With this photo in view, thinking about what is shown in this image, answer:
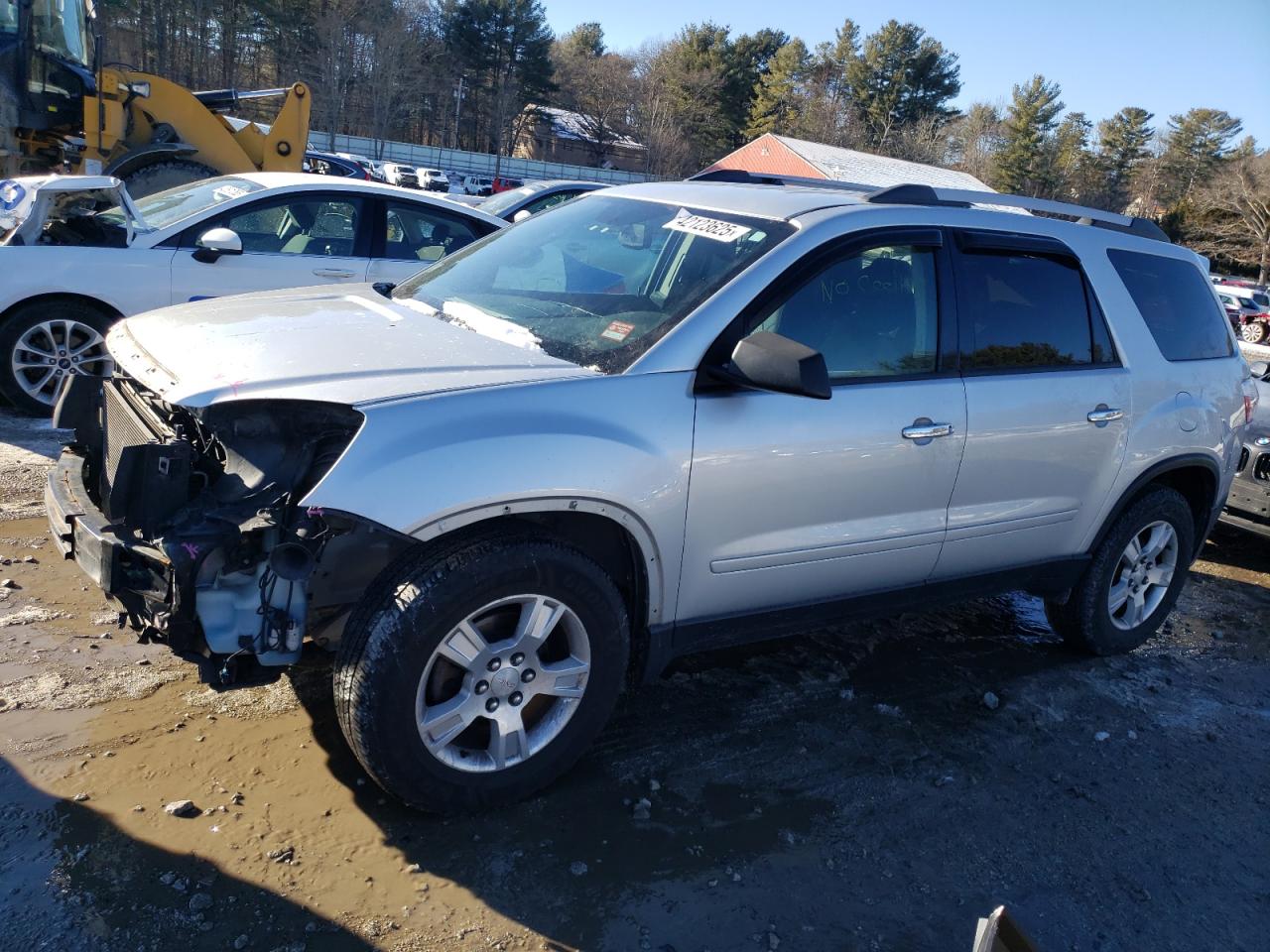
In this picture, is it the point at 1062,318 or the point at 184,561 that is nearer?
the point at 184,561

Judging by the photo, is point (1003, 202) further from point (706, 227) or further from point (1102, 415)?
point (706, 227)

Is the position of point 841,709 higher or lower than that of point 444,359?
lower

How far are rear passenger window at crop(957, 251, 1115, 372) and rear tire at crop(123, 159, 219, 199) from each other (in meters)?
10.6

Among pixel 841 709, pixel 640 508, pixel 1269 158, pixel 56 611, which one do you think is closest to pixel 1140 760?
pixel 841 709

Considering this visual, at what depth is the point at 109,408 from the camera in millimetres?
3420

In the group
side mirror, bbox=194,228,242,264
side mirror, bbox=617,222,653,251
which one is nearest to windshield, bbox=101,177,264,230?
side mirror, bbox=194,228,242,264

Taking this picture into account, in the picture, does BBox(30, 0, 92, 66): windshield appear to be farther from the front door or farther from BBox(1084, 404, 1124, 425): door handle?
BBox(1084, 404, 1124, 425): door handle

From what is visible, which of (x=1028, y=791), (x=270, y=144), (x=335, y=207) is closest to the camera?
(x=1028, y=791)

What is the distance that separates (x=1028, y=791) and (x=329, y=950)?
2496 millimetres

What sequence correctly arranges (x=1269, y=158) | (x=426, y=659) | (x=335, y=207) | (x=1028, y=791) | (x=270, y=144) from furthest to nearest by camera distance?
(x=1269, y=158)
(x=270, y=144)
(x=335, y=207)
(x=1028, y=791)
(x=426, y=659)

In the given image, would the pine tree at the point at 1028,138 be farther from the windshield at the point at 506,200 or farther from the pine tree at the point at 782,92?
the windshield at the point at 506,200

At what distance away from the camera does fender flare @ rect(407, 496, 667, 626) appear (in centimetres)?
276

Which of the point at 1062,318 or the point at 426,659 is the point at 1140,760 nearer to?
the point at 1062,318

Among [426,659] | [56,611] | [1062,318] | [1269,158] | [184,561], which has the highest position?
[1269,158]
